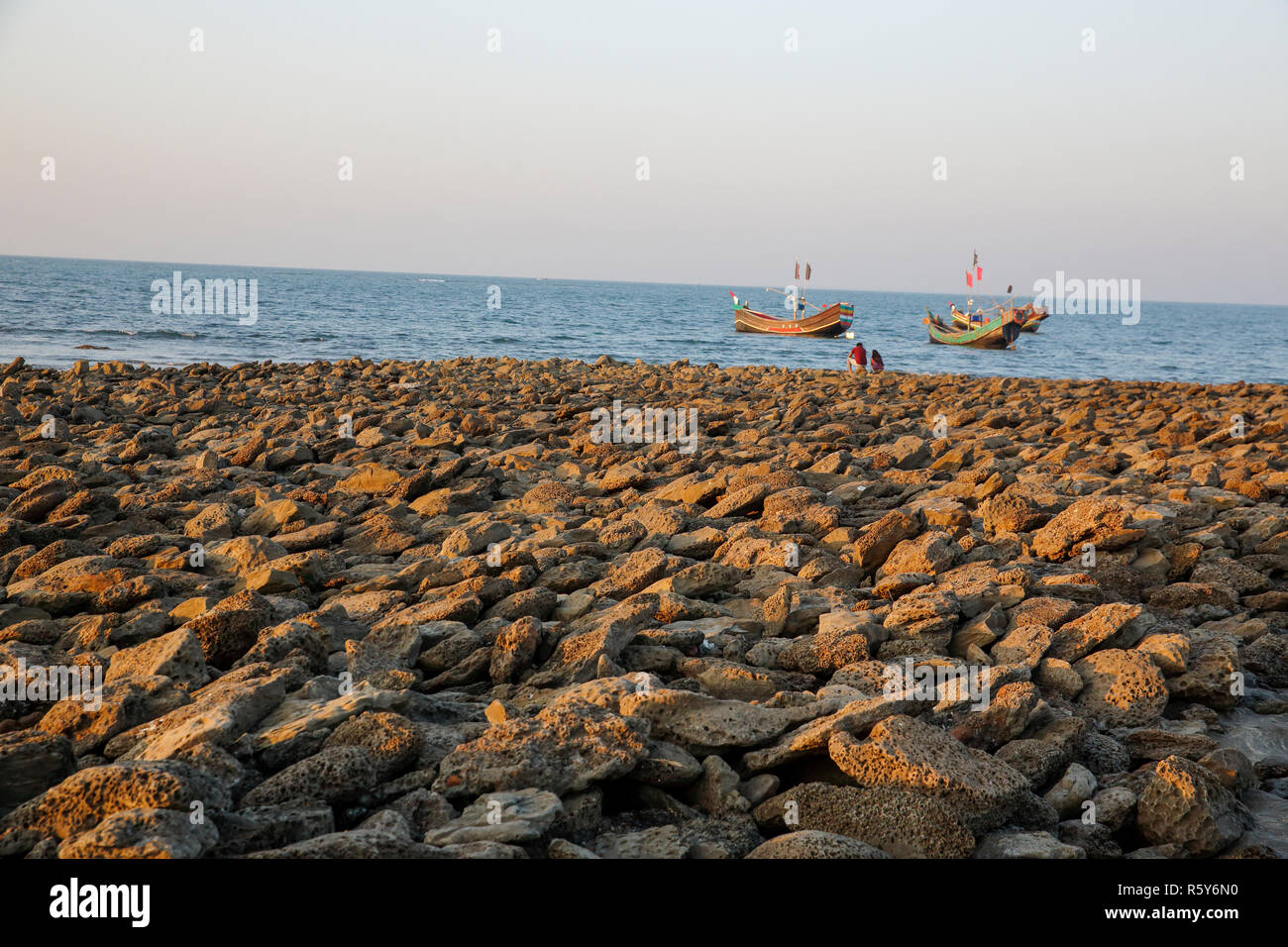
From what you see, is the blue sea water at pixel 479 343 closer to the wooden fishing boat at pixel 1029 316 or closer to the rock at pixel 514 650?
the wooden fishing boat at pixel 1029 316

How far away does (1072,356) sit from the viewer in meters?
42.2

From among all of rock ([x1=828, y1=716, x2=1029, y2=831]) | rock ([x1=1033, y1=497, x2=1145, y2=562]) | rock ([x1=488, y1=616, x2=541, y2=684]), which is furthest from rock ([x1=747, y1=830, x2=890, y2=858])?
rock ([x1=1033, y1=497, x2=1145, y2=562])

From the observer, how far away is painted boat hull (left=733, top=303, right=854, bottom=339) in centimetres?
4271

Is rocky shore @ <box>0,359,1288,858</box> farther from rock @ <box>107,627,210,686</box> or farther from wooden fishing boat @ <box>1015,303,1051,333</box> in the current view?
wooden fishing boat @ <box>1015,303,1051,333</box>

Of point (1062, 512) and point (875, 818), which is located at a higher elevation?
point (1062, 512)

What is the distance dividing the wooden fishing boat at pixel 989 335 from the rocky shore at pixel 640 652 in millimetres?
34770

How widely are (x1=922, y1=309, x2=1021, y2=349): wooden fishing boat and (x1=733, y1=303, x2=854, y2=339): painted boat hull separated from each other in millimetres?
4709

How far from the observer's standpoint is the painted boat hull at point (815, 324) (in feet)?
140

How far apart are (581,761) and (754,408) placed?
9.97 m
